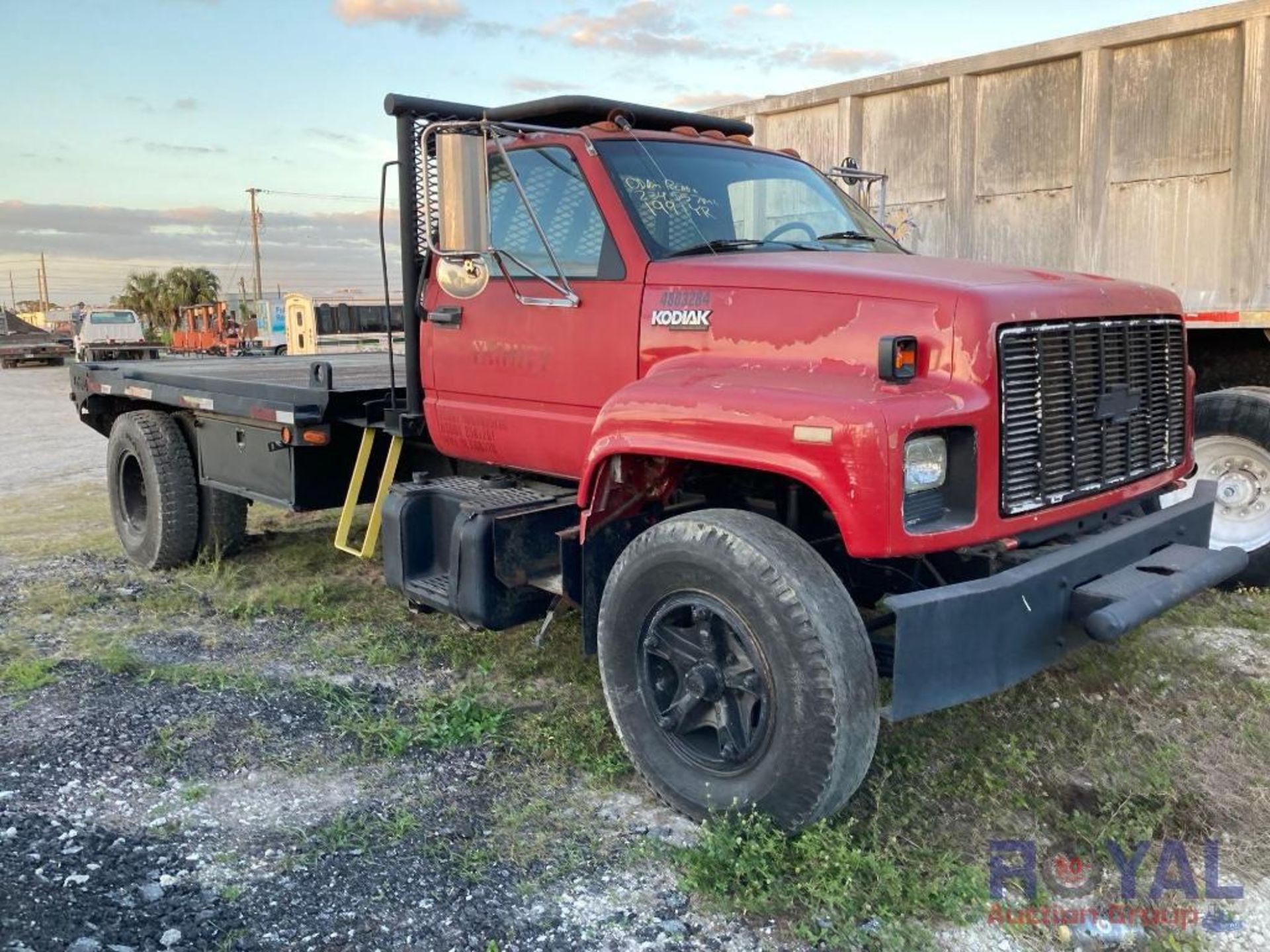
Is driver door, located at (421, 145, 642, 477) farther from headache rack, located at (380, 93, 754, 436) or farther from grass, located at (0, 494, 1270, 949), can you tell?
grass, located at (0, 494, 1270, 949)

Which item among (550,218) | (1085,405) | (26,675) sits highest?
(550,218)

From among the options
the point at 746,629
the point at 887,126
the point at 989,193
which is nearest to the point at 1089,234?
the point at 989,193

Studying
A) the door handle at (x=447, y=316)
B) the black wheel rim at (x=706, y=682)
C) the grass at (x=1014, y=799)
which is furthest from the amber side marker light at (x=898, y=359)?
the door handle at (x=447, y=316)

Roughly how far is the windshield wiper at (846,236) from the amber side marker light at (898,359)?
1319 millimetres

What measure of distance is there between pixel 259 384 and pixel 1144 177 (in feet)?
16.8

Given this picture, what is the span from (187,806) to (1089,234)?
5.63 metres

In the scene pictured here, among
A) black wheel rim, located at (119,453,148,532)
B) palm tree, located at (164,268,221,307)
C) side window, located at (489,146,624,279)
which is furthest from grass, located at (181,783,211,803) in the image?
palm tree, located at (164,268,221,307)

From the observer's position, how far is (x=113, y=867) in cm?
334

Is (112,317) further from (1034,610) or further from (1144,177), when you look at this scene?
(1034,610)

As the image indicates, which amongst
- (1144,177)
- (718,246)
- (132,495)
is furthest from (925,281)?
(132,495)

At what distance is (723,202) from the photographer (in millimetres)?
4434

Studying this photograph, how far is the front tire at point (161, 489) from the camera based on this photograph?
6840 mm

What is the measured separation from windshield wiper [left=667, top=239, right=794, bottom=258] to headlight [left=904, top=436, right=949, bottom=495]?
1.31 metres

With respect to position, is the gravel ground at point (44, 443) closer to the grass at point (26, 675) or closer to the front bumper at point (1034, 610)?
the grass at point (26, 675)
